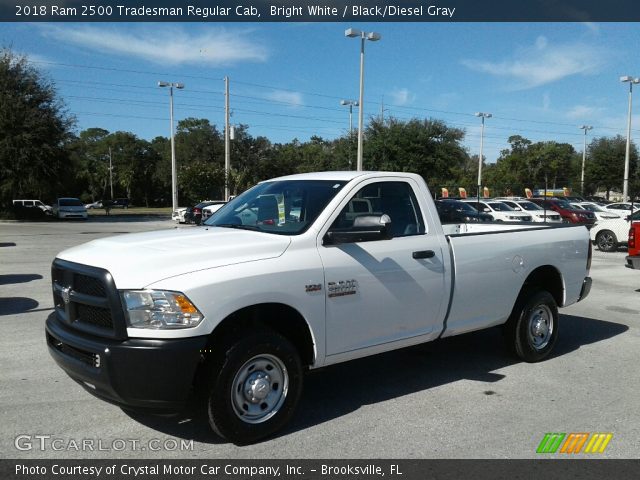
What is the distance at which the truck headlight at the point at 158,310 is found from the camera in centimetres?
371

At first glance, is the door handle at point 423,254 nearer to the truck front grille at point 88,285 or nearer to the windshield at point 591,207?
the truck front grille at point 88,285

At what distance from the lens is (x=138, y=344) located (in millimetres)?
3666

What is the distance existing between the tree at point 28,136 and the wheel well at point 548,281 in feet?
123

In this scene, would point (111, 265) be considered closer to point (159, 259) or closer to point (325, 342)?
point (159, 259)

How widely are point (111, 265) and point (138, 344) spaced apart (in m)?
0.58

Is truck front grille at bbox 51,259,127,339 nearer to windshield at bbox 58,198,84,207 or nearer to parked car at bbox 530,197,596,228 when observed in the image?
parked car at bbox 530,197,596,228

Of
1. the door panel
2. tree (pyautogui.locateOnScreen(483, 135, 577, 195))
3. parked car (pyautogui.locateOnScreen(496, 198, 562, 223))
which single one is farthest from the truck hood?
tree (pyautogui.locateOnScreen(483, 135, 577, 195))

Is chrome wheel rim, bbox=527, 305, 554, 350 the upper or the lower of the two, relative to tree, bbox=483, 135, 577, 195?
lower

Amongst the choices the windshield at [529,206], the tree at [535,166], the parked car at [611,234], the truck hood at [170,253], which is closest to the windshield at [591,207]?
the windshield at [529,206]

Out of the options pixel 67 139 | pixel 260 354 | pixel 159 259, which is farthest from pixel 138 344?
pixel 67 139

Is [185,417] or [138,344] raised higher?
[138,344]

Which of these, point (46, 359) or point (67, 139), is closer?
point (46, 359)

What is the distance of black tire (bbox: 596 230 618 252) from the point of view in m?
19.2
